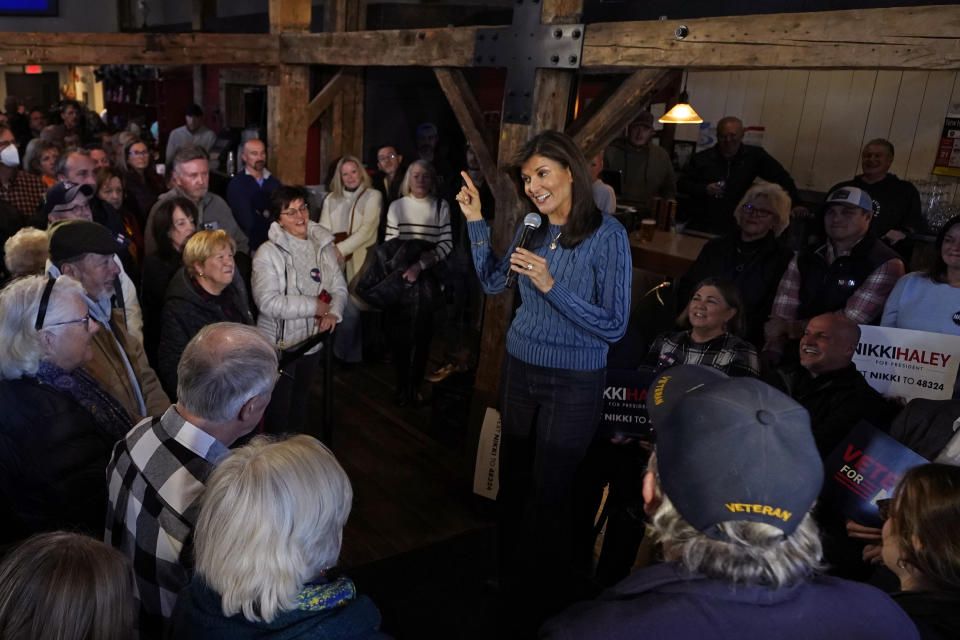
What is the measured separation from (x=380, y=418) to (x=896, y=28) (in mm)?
3429

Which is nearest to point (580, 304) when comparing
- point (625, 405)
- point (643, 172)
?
point (625, 405)

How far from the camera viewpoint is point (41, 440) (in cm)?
184

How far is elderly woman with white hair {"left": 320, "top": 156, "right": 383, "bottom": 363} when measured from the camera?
513 centimetres

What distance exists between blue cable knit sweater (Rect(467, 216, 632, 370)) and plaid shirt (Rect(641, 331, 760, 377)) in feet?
1.54

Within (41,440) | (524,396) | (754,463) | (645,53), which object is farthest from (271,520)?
(645,53)

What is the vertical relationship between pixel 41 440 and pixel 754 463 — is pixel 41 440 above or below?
below

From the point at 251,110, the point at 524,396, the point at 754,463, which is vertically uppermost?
the point at 251,110

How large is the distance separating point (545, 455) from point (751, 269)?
5.42 feet

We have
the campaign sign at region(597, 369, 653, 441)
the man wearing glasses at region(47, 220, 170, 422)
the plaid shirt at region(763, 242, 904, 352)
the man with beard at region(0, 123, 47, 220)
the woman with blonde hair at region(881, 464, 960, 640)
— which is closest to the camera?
the woman with blonde hair at region(881, 464, 960, 640)

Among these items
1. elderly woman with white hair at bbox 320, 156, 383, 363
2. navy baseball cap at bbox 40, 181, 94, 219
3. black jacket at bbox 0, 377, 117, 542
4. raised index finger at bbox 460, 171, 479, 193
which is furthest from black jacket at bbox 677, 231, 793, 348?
navy baseball cap at bbox 40, 181, 94, 219

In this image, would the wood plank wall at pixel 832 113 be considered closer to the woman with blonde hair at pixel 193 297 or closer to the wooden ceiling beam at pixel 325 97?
the wooden ceiling beam at pixel 325 97

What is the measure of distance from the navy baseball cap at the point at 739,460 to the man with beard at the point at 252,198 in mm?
4392

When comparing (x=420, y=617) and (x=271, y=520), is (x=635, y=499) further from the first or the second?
(x=271, y=520)

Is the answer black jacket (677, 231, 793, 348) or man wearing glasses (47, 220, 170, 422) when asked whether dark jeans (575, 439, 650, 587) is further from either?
man wearing glasses (47, 220, 170, 422)
